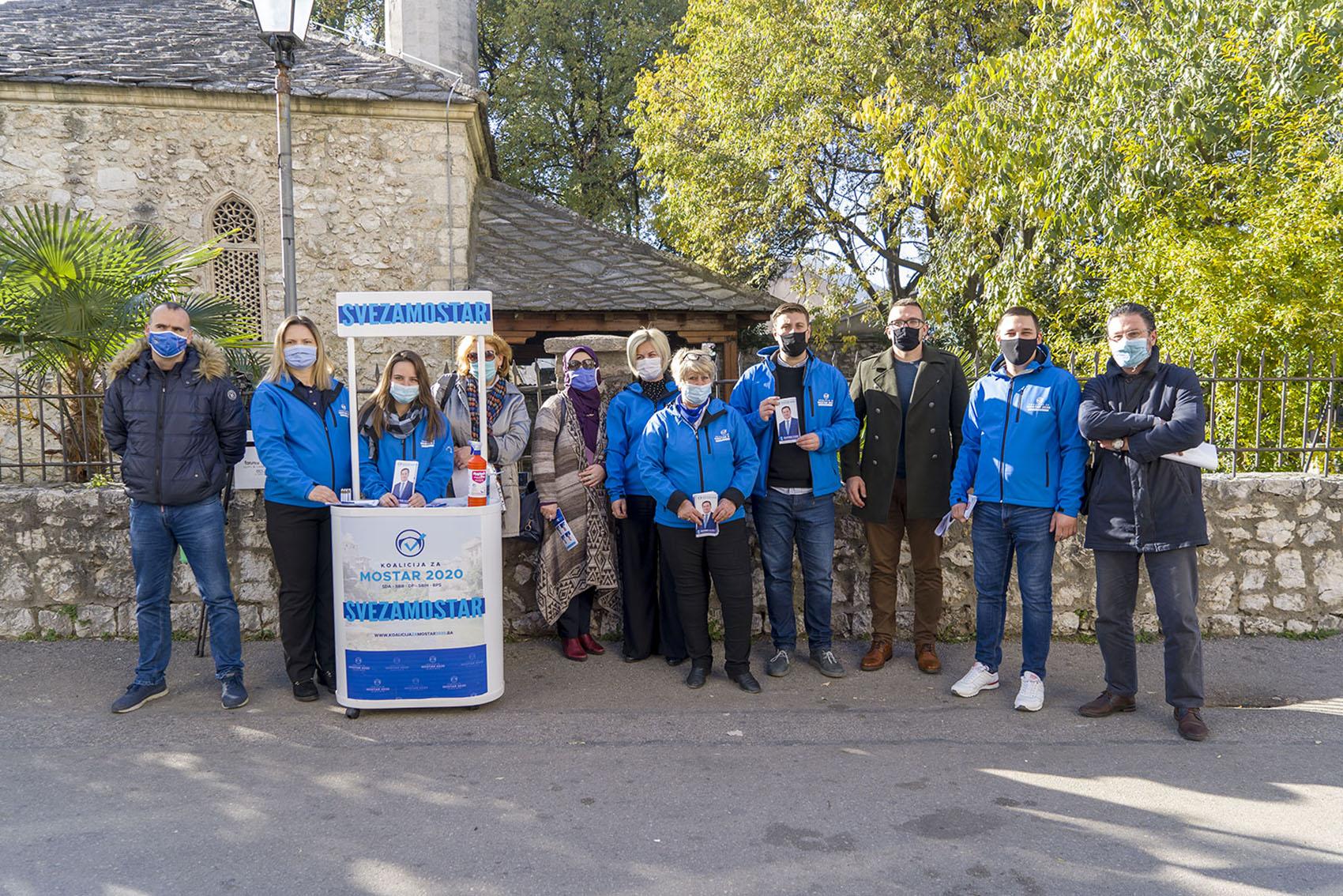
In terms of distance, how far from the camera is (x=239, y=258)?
45.5 ft

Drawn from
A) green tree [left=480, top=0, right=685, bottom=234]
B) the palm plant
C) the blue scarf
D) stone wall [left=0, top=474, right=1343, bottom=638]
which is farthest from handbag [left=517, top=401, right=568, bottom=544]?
green tree [left=480, top=0, right=685, bottom=234]

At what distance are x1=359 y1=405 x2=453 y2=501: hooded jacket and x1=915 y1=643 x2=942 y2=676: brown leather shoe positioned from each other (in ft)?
9.17

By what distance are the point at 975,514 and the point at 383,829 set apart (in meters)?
3.24

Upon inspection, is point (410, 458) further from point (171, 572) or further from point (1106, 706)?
point (1106, 706)

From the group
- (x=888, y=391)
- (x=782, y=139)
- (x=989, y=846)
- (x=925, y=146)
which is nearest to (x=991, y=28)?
(x=782, y=139)

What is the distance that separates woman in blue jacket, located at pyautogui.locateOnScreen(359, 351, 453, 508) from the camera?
4.97 metres

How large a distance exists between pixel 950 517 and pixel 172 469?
3935 mm

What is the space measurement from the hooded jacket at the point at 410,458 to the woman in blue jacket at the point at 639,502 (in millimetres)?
954

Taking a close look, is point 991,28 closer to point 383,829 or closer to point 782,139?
point 782,139

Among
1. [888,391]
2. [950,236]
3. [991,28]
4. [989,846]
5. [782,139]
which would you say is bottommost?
[989,846]

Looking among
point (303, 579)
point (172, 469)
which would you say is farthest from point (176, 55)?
point (303, 579)

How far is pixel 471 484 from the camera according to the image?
4852 mm

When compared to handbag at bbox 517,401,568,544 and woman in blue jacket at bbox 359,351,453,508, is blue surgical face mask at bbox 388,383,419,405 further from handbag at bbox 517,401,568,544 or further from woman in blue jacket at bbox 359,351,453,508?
handbag at bbox 517,401,568,544

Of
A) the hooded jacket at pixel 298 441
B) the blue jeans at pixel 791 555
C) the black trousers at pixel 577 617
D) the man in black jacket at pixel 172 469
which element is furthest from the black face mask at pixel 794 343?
the man in black jacket at pixel 172 469
